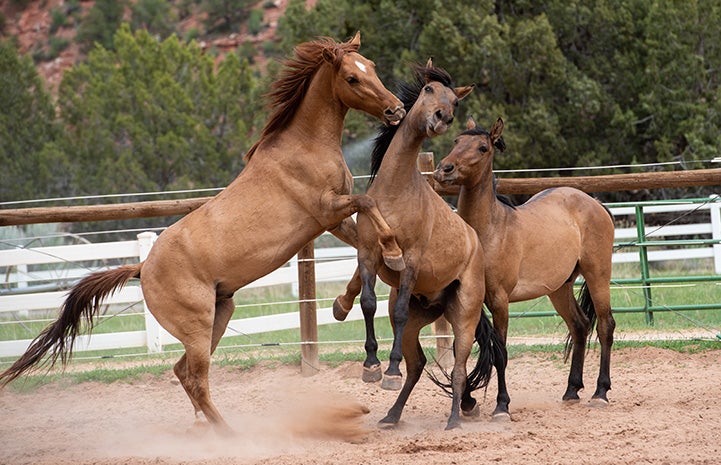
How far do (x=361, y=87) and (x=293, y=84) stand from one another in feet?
2.11

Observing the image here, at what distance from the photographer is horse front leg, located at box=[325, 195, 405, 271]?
5.37 m

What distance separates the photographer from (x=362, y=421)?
609 cm

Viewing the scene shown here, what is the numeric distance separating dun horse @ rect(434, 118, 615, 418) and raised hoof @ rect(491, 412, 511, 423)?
0.04 ft

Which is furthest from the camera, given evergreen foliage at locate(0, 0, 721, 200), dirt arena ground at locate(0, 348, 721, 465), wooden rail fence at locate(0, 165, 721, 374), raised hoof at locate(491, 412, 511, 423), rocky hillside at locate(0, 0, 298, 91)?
rocky hillside at locate(0, 0, 298, 91)

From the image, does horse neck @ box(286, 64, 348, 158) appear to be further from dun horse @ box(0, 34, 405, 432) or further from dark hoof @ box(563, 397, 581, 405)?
dark hoof @ box(563, 397, 581, 405)

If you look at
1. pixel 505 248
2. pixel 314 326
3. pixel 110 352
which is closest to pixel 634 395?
pixel 505 248

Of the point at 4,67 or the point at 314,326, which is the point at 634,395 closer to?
the point at 314,326

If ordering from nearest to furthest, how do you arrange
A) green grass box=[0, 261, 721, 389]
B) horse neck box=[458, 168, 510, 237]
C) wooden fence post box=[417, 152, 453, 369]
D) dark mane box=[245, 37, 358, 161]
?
dark mane box=[245, 37, 358, 161] → horse neck box=[458, 168, 510, 237] → wooden fence post box=[417, 152, 453, 369] → green grass box=[0, 261, 721, 389]

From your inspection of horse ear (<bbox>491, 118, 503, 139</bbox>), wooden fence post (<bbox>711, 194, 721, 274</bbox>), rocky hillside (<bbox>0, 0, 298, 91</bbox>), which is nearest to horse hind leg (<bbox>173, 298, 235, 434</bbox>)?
horse ear (<bbox>491, 118, 503, 139</bbox>)

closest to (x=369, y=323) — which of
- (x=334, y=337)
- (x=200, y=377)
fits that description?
(x=200, y=377)

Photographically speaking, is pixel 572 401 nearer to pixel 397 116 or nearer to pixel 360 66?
pixel 397 116

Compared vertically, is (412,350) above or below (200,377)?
above

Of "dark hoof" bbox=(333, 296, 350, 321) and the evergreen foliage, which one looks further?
the evergreen foliage

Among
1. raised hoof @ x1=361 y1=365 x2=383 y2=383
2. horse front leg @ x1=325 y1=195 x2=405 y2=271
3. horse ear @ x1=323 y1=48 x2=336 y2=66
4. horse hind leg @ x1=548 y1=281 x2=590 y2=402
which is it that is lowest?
raised hoof @ x1=361 y1=365 x2=383 y2=383
